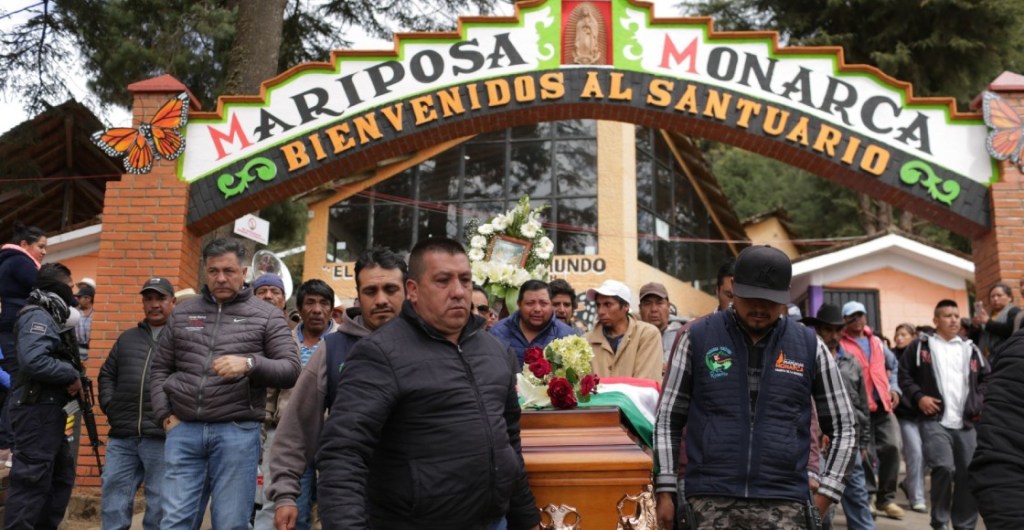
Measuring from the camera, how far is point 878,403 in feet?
27.1

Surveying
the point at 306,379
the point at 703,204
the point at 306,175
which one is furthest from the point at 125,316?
the point at 703,204

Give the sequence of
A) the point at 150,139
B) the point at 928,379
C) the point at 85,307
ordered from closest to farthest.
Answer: the point at 928,379, the point at 150,139, the point at 85,307

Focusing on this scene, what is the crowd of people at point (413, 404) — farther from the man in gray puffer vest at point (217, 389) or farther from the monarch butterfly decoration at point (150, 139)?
the monarch butterfly decoration at point (150, 139)

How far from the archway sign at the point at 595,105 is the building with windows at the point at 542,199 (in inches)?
414

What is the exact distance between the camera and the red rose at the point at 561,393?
3.80 meters

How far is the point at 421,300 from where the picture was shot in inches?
116

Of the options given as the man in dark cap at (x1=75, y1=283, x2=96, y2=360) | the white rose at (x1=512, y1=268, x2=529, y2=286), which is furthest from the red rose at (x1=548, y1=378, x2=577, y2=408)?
the man in dark cap at (x1=75, y1=283, x2=96, y2=360)

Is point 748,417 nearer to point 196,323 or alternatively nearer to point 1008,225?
point 196,323

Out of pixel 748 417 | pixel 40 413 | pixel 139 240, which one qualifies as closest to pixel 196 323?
pixel 40 413

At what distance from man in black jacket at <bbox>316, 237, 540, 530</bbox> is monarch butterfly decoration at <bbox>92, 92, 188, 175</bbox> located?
6.41m

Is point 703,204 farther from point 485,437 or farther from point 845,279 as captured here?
point 485,437

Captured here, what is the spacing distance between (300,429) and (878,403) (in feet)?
21.5

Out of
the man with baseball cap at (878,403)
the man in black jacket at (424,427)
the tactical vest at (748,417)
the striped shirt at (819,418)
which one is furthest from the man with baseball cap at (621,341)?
the man with baseball cap at (878,403)

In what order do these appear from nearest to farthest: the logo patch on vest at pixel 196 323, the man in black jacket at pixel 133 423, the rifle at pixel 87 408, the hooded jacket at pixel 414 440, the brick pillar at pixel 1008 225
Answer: the hooded jacket at pixel 414 440, the logo patch on vest at pixel 196 323, the man in black jacket at pixel 133 423, the rifle at pixel 87 408, the brick pillar at pixel 1008 225
